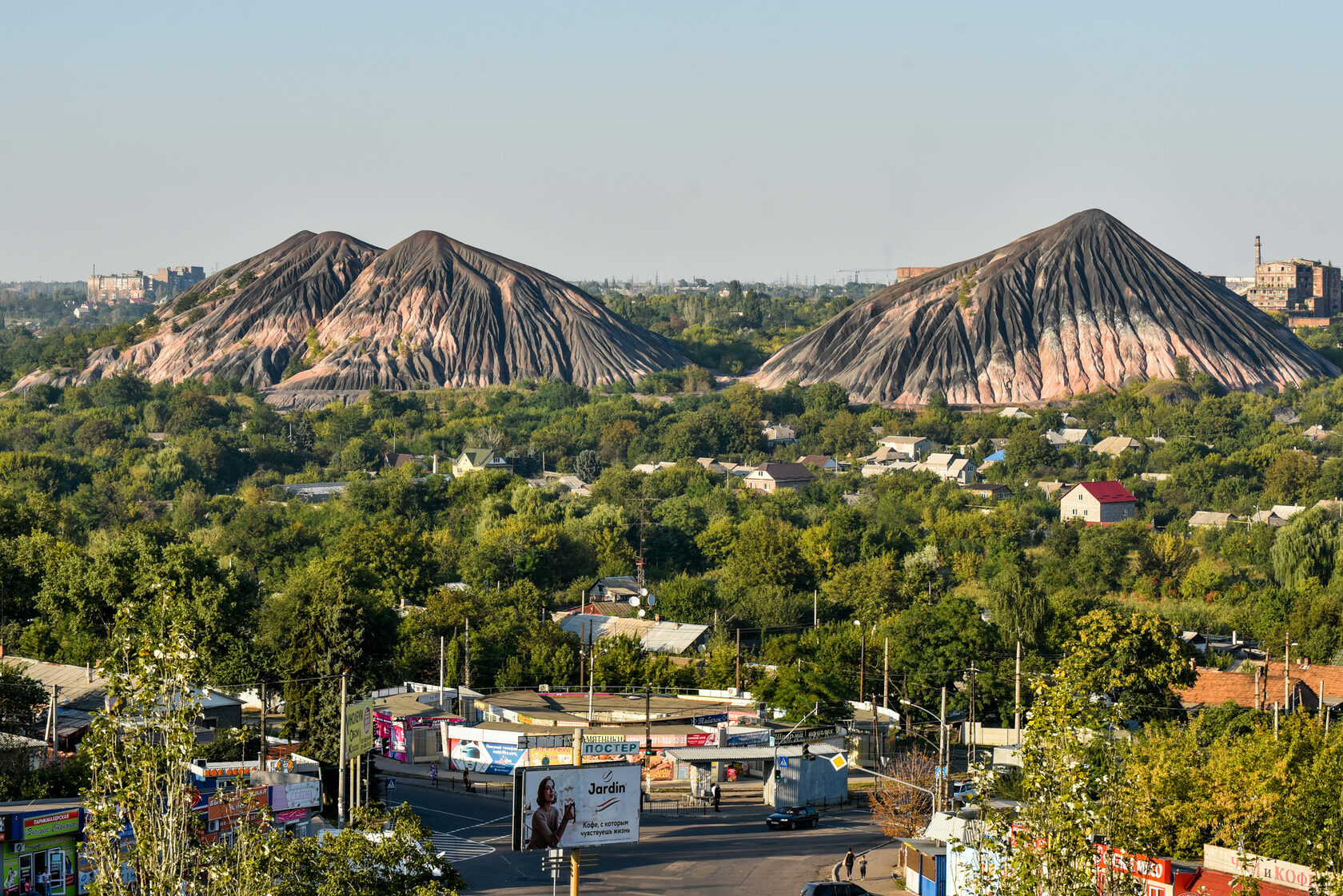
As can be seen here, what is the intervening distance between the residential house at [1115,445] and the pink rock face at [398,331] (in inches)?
2236

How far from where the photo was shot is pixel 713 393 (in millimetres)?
149750

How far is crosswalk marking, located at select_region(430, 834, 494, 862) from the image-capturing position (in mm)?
29656

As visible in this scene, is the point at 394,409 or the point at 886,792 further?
the point at 394,409

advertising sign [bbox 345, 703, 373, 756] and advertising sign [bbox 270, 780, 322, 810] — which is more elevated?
advertising sign [bbox 345, 703, 373, 756]

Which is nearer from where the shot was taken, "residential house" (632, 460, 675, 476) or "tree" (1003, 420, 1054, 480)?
"residential house" (632, 460, 675, 476)

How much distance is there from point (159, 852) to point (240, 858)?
2.94ft

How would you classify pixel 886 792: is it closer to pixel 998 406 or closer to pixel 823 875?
pixel 823 875

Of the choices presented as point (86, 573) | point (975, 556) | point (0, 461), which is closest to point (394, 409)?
point (0, 461)

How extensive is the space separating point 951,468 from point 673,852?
74616mm

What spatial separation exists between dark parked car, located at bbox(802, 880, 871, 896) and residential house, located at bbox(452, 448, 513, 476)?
80.9 metres

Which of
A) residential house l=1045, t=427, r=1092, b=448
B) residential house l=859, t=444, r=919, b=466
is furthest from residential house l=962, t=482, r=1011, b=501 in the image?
residential house l=1045, t=427, r=1092, b=448

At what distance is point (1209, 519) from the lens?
83.3m

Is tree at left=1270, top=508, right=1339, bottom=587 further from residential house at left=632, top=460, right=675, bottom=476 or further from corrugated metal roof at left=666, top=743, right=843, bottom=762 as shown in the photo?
residential house at left=632, top=460, right=675, bottom=476

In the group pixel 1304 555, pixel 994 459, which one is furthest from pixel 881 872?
pixel 994 459
